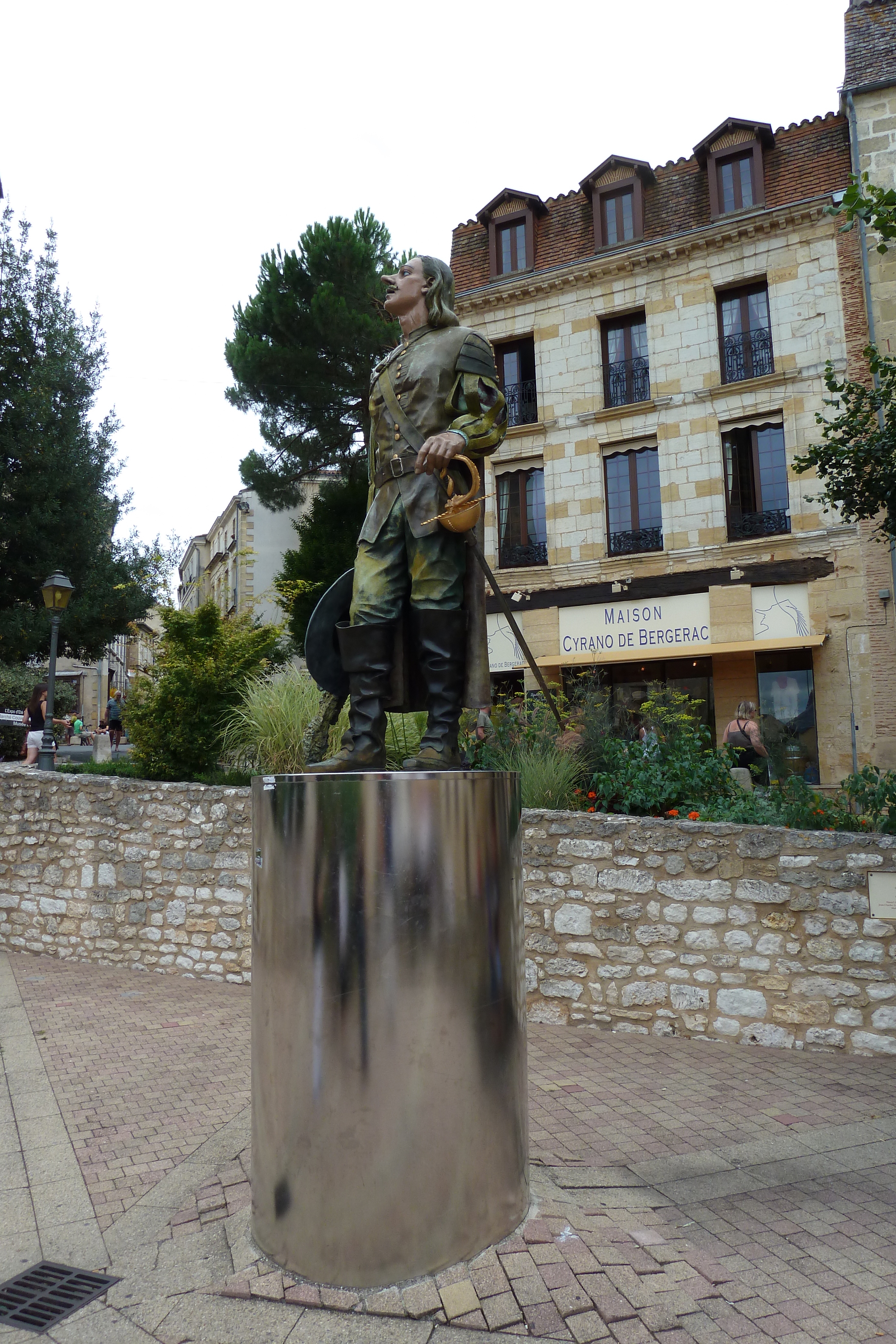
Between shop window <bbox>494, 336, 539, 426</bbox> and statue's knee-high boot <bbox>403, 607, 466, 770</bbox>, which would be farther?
shop window <bbox>494, 336, 539, 426</bbox>

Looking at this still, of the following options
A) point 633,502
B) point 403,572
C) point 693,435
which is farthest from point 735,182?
point 403,572

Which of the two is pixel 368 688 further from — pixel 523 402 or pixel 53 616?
pixel 523 402

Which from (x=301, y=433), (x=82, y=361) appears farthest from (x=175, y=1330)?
(x=301, y=433)

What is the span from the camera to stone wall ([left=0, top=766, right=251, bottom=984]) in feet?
23.0

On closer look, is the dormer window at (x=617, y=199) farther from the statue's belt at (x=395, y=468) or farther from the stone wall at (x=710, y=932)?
the statue's belt at (x=395, y=468)

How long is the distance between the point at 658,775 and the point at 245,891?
3218 millimetres

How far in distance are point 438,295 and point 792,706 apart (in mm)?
12934

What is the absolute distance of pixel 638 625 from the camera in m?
16.2

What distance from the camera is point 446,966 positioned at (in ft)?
8.55

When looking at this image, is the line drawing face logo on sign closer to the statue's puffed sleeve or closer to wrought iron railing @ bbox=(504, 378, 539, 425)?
wrought iron railing @ bbox=(504, 378, 539, 425)

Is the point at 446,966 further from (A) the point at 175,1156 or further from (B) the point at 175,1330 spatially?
(A) the point at 175,1156

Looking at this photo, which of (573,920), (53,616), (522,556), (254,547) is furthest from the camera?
(254,547)

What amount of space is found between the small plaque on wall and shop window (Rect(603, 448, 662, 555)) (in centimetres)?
1176

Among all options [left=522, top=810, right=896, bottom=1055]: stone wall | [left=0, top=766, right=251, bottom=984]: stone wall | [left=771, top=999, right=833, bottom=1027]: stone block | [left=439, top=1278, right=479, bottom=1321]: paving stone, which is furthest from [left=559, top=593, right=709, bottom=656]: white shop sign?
→ [left=439, top=1278, right=479, bottom=1321]: paving stone
